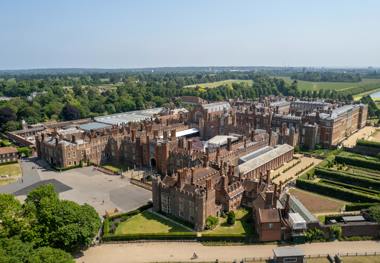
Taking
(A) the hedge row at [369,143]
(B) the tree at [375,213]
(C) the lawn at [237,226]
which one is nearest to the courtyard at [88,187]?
(C) the lawn at [237,226]

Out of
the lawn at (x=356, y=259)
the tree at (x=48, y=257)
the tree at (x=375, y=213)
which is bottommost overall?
the lawn at (x=356, y=259)

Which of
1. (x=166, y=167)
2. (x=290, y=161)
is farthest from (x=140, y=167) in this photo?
(x=290, y=161)

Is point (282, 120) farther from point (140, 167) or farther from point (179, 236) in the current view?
point (179, 236)

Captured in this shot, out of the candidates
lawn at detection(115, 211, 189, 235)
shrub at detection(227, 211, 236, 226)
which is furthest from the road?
shrub at detection(227, 211, 236, 226)

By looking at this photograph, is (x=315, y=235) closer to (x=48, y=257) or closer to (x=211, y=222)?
(x=211, y=222)

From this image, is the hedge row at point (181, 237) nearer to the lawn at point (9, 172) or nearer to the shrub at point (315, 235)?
the shrub at point (315, 235)

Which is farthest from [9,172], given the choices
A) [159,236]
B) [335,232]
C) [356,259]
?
[356,259]
